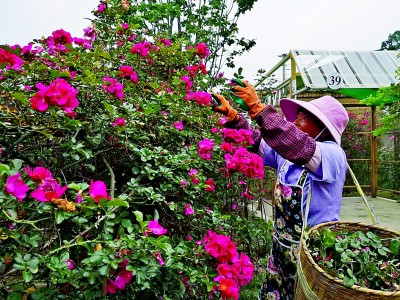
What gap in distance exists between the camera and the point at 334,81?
7.28 metres

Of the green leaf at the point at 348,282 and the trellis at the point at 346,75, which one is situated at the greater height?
the trellis at the point at 346,75

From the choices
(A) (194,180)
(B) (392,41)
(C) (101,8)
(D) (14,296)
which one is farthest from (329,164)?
(B) (392,41)

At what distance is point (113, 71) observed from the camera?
1.81 m

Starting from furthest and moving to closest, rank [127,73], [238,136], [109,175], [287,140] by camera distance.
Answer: [238,136]
[127,73]
[109,175]
[287,140]

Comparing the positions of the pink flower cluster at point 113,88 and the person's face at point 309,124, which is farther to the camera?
the person's face at point 309,124

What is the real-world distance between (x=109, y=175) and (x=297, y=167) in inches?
33.3

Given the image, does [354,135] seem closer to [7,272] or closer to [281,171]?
[281,171]

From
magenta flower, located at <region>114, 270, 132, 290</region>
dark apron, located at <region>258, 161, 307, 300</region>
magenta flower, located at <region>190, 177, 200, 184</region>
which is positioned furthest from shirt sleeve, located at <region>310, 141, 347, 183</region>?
magenta flower, located at <region>114, 270, 132, 290</region>

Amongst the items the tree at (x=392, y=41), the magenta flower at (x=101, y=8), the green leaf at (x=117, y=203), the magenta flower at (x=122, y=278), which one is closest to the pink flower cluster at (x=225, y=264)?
the magenta flower at (x=122, y=278)

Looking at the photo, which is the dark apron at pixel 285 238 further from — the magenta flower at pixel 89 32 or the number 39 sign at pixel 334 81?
the number 39 sign at pixel 334 81

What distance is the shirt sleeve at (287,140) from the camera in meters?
1.41

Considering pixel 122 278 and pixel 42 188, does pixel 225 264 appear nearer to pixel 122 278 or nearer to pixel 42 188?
pixel 122 278

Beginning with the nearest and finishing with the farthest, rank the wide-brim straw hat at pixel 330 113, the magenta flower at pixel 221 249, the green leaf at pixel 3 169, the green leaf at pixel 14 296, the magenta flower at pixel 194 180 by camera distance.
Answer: the green leaf at pixel 3 169 < the green leaf at pixel 14 296 < the magenta flower at pixel 221 249 < the magenta flower at pixel 194 180 < the wide-brim straw hat at pixel 330 113

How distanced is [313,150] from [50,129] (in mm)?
930
